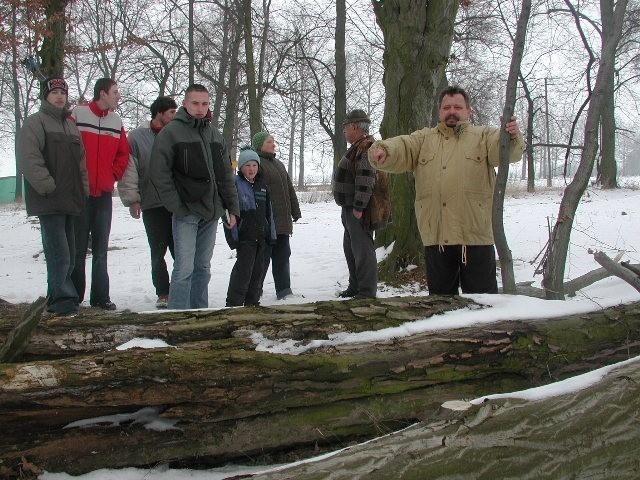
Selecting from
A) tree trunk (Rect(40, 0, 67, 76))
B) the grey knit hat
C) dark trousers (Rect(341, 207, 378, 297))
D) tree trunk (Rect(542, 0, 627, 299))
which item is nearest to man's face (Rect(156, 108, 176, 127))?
the grey knit hat

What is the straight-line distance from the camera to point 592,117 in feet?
11.0

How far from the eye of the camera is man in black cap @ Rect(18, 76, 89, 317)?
3896 millimetres

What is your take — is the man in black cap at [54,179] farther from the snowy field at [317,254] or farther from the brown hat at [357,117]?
the brown hat at [357,117]

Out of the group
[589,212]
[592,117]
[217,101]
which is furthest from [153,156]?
[217,101]

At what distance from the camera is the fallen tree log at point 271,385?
214 cm

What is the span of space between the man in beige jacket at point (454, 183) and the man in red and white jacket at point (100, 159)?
2404mm

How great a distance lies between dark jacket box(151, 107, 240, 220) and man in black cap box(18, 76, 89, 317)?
2.14 ft

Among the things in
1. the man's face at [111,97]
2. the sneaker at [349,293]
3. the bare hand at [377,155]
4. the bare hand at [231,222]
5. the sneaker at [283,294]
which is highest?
the man's face at [111,97]

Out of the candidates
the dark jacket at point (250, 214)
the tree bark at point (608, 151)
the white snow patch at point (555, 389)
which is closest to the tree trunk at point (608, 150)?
the tree bark at point (608, 151)

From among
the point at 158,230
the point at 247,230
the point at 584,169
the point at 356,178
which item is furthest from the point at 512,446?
the point at 158,230

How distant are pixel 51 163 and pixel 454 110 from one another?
2.95 m

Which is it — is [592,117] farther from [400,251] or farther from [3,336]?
[3,336]

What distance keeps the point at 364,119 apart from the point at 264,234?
53.3 inches

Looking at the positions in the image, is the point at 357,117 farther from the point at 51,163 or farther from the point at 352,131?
the point at 51,163
